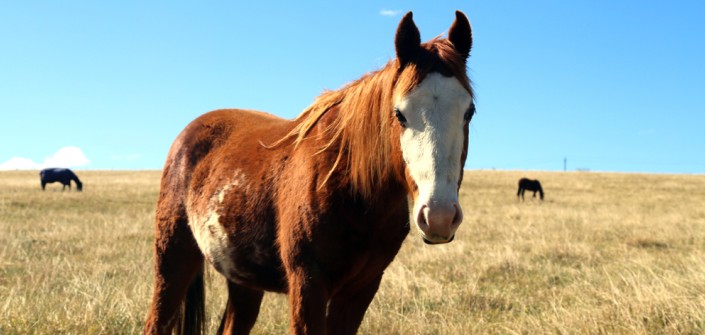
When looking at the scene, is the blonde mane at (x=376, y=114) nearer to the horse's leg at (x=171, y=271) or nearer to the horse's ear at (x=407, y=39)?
the horse's ear at (x=407, y=39)

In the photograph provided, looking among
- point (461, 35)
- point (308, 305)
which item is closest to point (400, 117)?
point (461, 35)

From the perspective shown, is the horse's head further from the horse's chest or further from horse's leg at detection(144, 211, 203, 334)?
horse's leg at detection(144, 211, 203, 334)

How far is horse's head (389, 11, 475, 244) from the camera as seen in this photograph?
2164 millimetres

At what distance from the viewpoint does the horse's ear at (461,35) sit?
2.68 m

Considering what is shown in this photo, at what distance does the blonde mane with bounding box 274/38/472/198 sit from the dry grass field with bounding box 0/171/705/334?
245cm

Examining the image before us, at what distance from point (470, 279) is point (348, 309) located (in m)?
4.59

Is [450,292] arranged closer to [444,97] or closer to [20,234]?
[444,97]

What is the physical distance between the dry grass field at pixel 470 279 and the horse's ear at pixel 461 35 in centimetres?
264

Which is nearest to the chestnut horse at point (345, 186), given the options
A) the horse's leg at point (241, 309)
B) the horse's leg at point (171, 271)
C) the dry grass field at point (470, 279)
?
the horse's leg at point (171, 271)

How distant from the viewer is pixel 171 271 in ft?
13.1

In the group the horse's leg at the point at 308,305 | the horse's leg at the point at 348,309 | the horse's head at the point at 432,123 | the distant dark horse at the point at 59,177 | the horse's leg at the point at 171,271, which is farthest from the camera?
the distant dark horse at the point at 59,177

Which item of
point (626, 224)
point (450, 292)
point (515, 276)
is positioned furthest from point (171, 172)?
point (626, 224)

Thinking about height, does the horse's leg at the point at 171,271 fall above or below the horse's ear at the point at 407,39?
below

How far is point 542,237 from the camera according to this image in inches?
451
